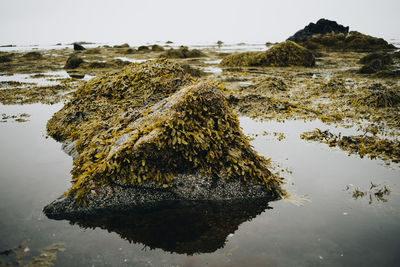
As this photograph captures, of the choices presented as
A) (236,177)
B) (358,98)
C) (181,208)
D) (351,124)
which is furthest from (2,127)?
(358,98)

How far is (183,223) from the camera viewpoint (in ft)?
10.1

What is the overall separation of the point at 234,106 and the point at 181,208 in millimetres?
5581

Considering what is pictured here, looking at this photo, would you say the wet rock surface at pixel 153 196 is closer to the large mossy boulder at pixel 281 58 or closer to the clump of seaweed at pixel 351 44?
the large mossy boulder at pixel 281 58

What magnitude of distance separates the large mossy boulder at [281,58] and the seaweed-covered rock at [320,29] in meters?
29.0

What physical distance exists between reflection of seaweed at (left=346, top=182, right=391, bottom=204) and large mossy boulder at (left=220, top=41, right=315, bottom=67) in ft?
52.2

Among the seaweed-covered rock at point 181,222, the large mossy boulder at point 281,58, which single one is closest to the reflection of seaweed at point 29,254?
the seaweed-covered rock at point 181,222

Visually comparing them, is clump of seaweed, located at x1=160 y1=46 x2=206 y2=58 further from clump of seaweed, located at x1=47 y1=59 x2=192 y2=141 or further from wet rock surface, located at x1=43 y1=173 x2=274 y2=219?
wet rock surface, located at x1=43 y1=173 x2=274 y2=219

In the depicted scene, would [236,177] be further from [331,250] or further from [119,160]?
[119,160]

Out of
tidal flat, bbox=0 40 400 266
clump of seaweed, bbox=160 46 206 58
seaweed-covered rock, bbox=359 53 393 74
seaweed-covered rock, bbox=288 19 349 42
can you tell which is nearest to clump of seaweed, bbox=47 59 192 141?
tidal flat, bbox=0 40 400 266

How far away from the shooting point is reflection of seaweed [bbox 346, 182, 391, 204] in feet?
11.2

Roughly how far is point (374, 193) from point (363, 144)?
1895 millimetres

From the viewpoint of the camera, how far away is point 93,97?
639cm

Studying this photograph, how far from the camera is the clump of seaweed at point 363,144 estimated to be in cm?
464

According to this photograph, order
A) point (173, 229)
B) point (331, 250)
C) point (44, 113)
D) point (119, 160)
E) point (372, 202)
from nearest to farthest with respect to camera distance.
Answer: point (331, 250) < point (173, 229) < point (372, 202) < point (119, 160) < point (44, 113)
